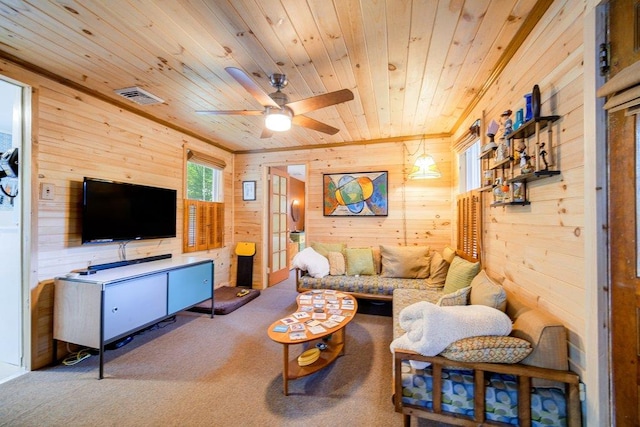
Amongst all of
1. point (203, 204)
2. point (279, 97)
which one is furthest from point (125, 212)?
point (279, 97)

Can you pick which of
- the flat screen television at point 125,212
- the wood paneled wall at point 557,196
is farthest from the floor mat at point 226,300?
the wood paneled wall at point 557,196

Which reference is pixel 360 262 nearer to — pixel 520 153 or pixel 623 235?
pixel 520 153

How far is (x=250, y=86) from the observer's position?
1.76m

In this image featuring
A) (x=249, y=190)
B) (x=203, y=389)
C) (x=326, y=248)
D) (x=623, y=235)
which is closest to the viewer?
(x=623, y=235)

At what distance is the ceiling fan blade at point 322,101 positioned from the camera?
180 centimetres

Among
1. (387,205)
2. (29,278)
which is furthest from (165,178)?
(387,205)

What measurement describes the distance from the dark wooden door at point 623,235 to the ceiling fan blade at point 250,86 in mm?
1797

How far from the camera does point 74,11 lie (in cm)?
152

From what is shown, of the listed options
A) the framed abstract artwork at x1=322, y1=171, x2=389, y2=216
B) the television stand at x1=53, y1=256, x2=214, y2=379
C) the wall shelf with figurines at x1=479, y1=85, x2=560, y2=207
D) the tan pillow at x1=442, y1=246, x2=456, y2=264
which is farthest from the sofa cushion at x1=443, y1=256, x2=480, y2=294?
the television stand at x1=53, y1=256, x2=214, y2=379

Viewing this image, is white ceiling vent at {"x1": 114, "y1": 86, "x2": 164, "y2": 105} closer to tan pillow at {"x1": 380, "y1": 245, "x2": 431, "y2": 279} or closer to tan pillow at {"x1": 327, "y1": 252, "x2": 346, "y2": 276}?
tan pillow at {"x1": 327, "y1": 252, "x2": 346, "y2": 276}

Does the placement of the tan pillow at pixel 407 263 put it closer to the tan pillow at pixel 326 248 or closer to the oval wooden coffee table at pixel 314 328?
the tan pillow at pixel 326 248

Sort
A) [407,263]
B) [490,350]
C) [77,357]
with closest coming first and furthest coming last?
[490,350] → [77,357] → [407,263]

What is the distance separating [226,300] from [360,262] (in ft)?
6.48

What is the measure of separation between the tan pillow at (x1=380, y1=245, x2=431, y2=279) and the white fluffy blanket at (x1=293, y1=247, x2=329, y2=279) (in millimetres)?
821
